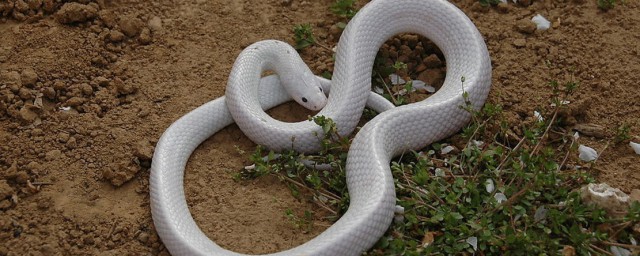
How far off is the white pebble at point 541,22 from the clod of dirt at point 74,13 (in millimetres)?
3918

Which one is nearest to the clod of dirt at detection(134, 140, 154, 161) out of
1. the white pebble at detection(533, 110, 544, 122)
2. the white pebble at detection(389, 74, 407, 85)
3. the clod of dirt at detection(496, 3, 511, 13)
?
the white pebble at detection(389, 74, 407, 85)

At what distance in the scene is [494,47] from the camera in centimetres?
690

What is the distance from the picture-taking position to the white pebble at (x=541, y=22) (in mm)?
7070

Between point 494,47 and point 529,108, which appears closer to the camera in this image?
point 529,108

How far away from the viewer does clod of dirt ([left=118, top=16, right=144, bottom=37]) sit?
696 centimetres

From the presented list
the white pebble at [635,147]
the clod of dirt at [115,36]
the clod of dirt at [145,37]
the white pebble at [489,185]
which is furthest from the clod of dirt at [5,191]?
the white pebble at [635,147]

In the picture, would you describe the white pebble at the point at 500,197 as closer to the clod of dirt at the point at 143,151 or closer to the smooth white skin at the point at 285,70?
the smooth white skin at the point at 285,70

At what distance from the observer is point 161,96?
21.7 ft

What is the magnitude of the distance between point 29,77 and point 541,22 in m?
4.42

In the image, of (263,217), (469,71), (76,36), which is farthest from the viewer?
(76,36)

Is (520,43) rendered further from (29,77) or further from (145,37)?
(29,77)

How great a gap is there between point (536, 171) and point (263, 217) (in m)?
1.96

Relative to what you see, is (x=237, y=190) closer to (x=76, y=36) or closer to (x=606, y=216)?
(x=76, y=36)

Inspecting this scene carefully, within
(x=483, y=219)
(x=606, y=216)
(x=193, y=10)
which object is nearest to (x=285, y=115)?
(x=193, y=10)
